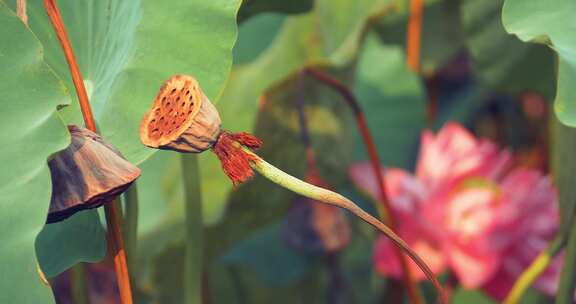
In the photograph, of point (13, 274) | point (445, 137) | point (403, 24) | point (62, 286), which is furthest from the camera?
point (403, 24)

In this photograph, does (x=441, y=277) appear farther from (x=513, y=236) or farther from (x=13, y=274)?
(x=13, y=274)

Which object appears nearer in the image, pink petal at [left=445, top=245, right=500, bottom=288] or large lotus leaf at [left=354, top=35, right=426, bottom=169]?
pink petal at [left=445, top=245, right=500, bottom=288]

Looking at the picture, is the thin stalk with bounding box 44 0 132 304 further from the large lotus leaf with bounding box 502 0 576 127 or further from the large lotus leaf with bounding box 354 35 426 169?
the large lotus leaf with bounding box 354 35 426 169

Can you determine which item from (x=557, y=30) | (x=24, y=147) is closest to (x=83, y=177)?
(x=24, y=147)

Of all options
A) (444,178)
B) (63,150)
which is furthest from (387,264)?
(63,150)

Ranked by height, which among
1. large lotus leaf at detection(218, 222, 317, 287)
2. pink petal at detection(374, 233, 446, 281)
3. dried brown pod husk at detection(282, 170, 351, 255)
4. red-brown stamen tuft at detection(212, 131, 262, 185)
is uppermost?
red-brown stamen tuft at detection(212, 131, 262, 185)

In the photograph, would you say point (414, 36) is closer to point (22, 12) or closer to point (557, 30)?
point (557, 30)

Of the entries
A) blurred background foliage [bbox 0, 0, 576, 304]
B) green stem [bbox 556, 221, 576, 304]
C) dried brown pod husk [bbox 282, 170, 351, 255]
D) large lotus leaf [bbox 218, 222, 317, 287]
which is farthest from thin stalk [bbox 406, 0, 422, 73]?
green stem [bbox 556, 221, 576, 304]

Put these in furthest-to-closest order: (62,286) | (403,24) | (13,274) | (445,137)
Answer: (403,24) → (445,137) → (62,286) → (13,274)
